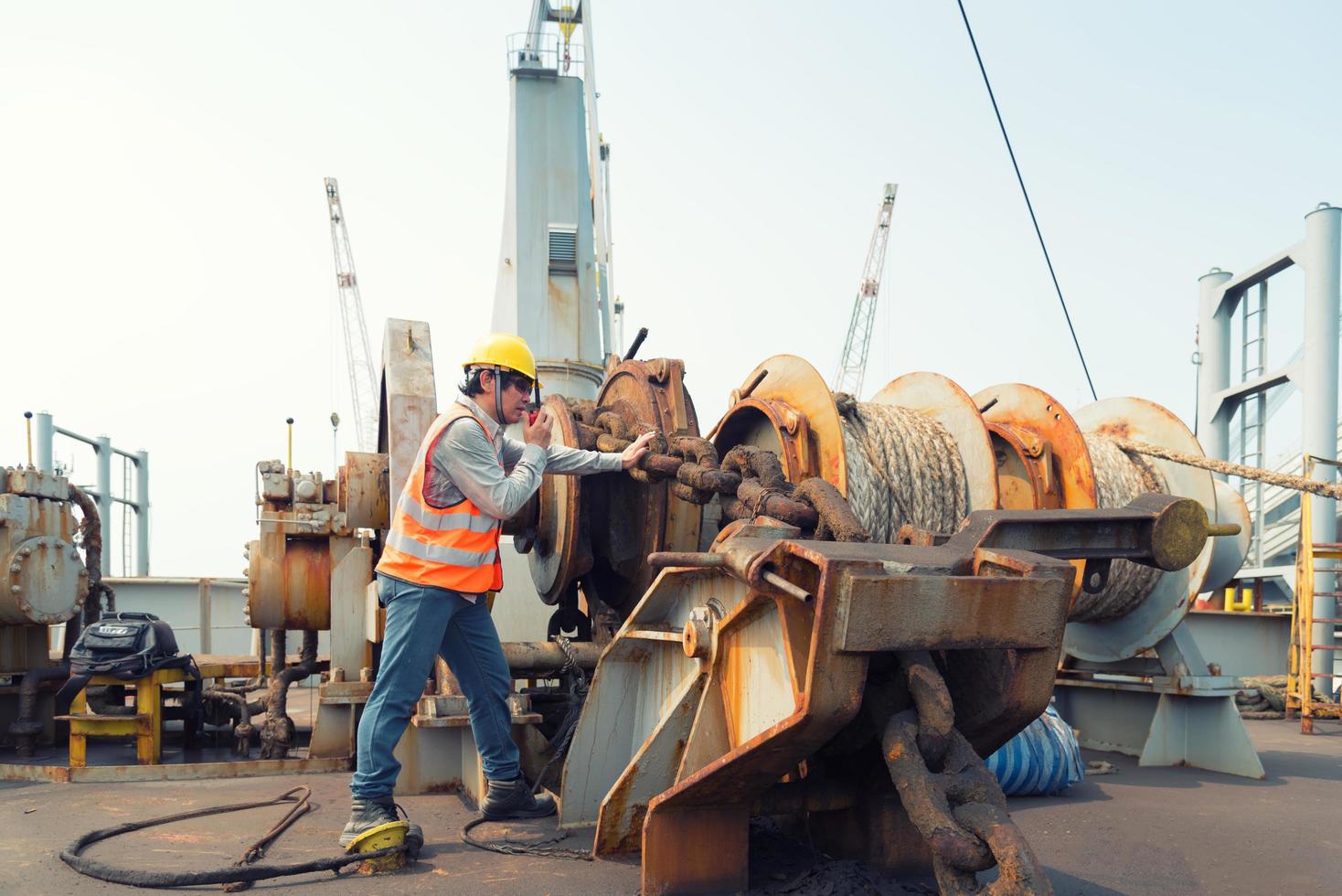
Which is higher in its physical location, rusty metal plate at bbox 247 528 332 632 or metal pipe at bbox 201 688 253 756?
rusty metal plate at bbox 247 528 332 632

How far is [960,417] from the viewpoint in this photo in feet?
17.9

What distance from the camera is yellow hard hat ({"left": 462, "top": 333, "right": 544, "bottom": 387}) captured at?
403 centimetres

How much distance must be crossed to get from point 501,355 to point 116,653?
3.59 meters

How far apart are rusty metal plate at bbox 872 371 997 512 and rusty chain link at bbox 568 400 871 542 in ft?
4.26

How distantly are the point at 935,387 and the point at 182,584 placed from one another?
980 cm

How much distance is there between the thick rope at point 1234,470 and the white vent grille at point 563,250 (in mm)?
4620

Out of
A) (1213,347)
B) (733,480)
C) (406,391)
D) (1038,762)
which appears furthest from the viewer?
(1213,347)

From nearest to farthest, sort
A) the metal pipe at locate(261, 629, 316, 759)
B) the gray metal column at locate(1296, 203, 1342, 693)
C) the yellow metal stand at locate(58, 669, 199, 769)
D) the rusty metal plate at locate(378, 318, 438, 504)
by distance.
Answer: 1. the rusty metal plate at locate(378, 318, 438, 504)
2. the yellow metal stand at locate(58, 669, 199, 769)
3. the metal pipe at locate(261, 629, 316, 759)
4. the gray metal column at locate(1296, 203, 1342, 693)

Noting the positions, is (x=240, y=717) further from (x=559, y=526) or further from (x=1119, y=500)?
(x=1119, y=500)

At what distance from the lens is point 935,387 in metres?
5.77

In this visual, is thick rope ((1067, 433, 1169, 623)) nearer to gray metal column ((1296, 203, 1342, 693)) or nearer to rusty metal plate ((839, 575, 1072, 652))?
rusty metal plate ((839, 575, 1072, 652))

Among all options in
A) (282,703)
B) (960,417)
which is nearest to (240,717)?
(282,703)

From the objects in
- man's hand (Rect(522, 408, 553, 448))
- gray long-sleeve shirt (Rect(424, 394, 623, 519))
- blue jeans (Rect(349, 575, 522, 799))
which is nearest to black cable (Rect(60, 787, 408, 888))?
blue jeans (Rect(349, 575, 522, 799))

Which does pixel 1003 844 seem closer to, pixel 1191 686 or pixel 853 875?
pixel 853 875
